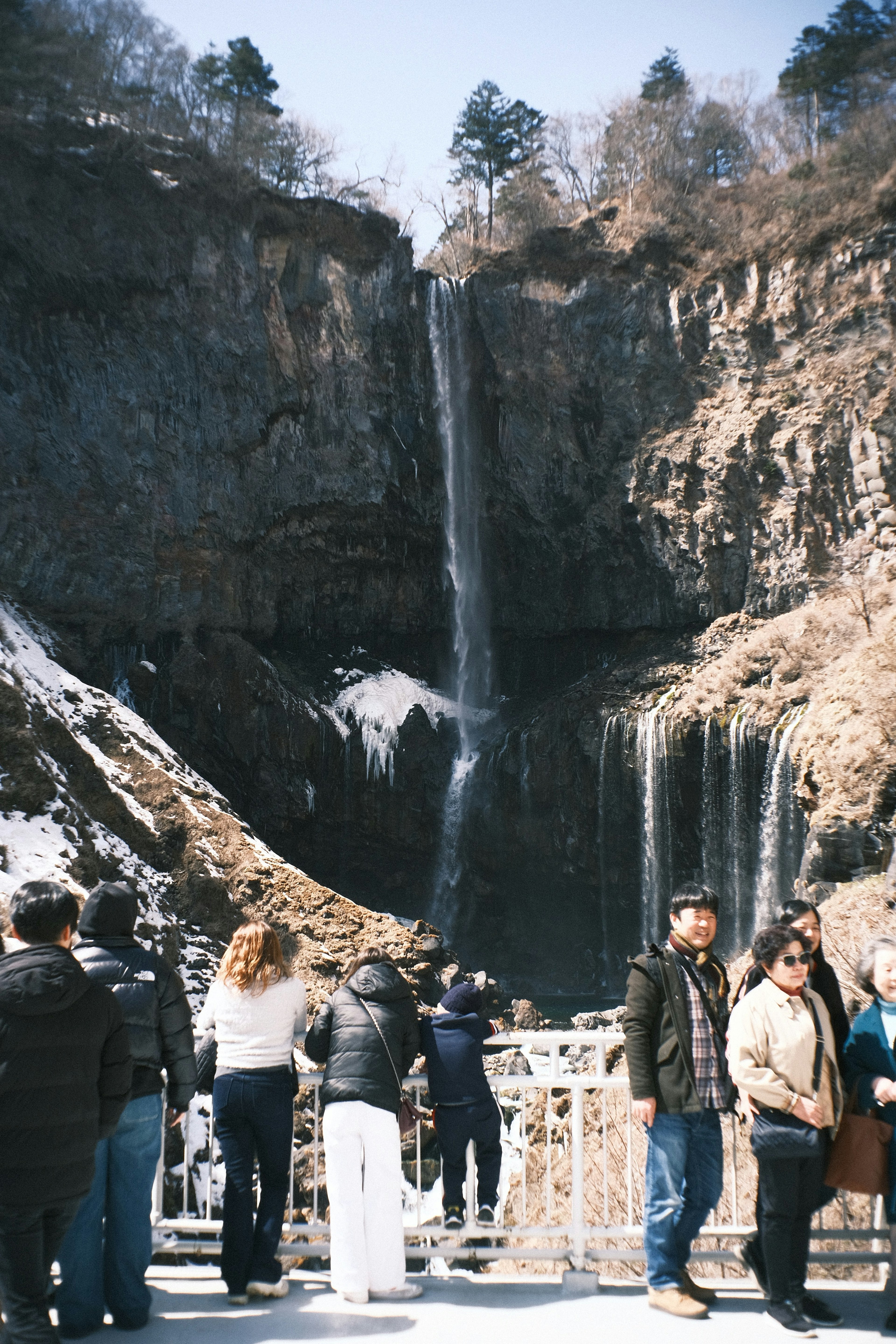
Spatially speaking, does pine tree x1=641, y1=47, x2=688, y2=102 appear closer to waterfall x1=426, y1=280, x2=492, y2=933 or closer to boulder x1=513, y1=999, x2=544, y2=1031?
waterfall x1=426, y1=280, x2=492, y2=933

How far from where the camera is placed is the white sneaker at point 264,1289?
4.34 metres

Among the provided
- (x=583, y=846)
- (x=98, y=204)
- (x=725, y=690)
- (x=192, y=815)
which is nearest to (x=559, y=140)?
(x=98, y=204)

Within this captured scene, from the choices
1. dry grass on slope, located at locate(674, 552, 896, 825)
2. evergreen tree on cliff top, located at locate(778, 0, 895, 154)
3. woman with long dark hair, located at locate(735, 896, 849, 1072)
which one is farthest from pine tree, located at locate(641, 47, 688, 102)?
woman with long dark hair, located at locate(735, 896, 849, 1072)

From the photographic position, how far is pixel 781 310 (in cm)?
2766

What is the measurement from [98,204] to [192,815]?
19709 millimetres

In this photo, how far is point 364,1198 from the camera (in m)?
4.36

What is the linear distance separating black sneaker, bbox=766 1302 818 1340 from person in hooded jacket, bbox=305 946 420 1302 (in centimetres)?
154

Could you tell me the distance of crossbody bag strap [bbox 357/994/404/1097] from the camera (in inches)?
175

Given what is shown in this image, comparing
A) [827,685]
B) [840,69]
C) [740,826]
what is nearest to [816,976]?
[827,685]

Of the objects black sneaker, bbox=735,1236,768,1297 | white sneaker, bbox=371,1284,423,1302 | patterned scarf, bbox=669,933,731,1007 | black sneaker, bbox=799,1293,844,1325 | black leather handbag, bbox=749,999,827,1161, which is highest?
patterned scarf, bbox=669,933,731,1007

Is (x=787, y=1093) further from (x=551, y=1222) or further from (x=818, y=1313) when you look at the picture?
(x=551, y=1222)

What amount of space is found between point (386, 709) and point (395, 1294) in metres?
24.9

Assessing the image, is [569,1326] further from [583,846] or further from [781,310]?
[781,310]

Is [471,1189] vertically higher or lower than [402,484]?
lower
